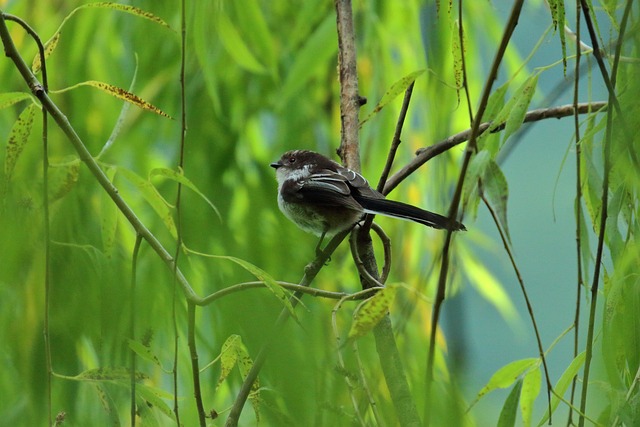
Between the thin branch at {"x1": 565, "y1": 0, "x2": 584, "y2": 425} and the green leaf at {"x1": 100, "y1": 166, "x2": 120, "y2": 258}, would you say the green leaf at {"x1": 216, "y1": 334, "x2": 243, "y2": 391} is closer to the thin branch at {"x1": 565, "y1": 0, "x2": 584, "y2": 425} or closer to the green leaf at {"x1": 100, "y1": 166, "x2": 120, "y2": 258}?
the green leaf at {"x1": 100, "y1": 166, "x2": 120, "y2": 258}

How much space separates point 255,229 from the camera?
170 cm

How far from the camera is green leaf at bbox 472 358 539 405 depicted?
40.4 inches

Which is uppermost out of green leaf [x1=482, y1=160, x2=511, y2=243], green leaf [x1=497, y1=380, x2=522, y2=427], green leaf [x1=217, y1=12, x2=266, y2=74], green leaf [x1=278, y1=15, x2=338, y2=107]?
green leaf [x1=278, y1=15, x2=338, y2=107]

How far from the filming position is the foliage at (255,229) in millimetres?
846

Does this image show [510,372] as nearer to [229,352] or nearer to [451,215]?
[229,352]

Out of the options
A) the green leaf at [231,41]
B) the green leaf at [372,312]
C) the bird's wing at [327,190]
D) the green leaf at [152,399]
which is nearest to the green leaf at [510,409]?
the green leaf at [372,312]

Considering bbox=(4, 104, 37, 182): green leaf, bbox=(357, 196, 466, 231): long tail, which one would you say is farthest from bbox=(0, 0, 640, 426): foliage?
bbox=(357, 196, 466, 231): long tail

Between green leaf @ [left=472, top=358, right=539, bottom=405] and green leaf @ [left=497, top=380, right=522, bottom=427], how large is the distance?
0.05 ft

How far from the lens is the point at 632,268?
100 cm

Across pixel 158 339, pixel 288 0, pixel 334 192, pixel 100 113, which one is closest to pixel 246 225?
pixel 334 192

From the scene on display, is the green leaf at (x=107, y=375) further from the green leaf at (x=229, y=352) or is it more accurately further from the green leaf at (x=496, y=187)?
the green leaf at (x=496, y=187)

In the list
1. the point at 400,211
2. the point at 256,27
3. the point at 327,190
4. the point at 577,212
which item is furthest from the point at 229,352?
the point at 327,190

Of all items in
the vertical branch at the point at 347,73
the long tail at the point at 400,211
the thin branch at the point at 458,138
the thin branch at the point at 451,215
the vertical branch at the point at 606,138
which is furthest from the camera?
the long tail at the point at 400,211

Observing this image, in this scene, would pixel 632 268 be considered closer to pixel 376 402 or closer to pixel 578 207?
pixel 578 207
